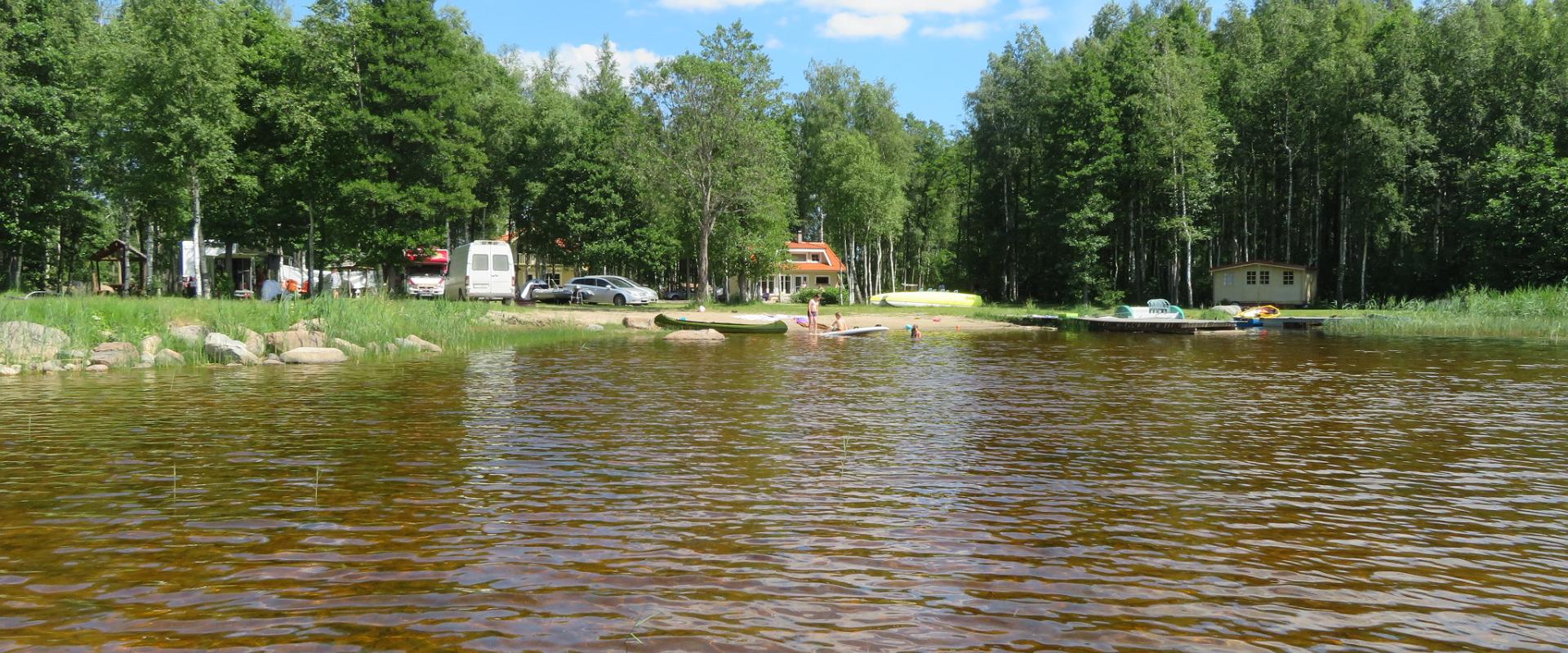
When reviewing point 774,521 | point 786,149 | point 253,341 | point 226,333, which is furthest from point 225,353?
point 786,149

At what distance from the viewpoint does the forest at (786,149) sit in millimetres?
41594

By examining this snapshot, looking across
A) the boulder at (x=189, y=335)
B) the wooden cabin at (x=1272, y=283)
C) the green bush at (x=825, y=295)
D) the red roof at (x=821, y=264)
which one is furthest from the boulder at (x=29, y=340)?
the red roof at (x=821, y=264)

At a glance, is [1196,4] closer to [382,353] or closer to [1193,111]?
[1193,111]

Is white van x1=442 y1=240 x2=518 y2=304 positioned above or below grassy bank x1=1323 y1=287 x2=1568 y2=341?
above

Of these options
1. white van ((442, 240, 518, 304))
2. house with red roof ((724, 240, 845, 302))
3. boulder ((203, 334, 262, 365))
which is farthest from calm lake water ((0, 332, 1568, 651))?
house with red roof ((724, 240, 845, 302))

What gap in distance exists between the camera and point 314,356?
2377cm

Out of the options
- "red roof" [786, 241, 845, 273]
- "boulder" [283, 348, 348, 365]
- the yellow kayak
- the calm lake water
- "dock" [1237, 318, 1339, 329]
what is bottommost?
the calm lake water

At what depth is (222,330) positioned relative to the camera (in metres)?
24.5

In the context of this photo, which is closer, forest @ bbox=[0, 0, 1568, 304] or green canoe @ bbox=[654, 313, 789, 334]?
green canoe @ bbox=[654, 313, 789, 334]

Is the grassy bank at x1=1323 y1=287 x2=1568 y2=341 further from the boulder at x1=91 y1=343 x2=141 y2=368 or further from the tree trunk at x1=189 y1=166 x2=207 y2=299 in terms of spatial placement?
the tree trunk at x1=189 y1=166 x2=207 y2=299

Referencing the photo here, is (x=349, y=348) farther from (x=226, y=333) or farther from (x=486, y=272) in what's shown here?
(x=486, y=272)

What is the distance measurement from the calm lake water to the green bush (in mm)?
53697

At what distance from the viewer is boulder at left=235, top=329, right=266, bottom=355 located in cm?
2383

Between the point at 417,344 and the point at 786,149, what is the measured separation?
4935cm
